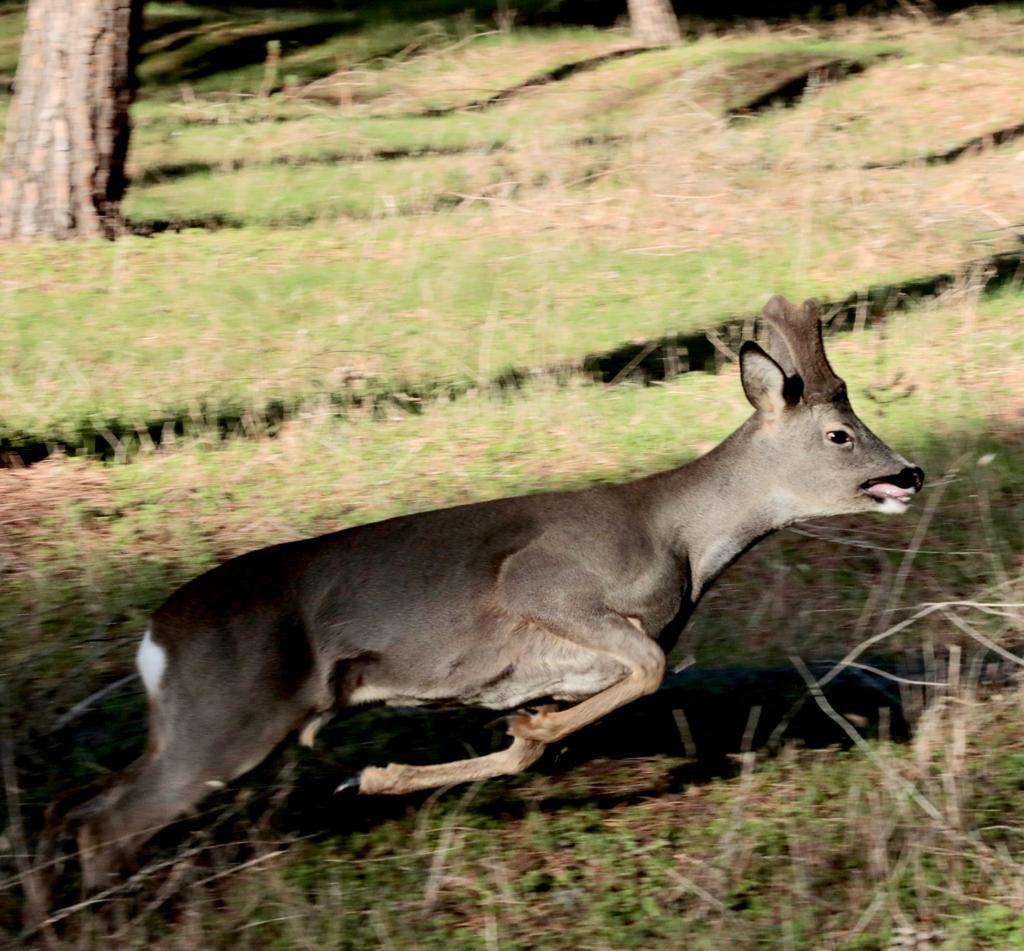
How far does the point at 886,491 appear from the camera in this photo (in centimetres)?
564

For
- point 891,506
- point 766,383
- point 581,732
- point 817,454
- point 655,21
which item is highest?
point 655,21

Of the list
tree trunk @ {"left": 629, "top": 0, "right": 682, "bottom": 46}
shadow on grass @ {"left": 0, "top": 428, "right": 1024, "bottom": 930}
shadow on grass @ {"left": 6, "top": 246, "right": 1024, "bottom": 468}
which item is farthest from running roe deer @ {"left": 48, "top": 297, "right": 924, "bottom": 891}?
tree trunk @ {"left": 629, "top": 0, "right": 682, "bottom": 46}

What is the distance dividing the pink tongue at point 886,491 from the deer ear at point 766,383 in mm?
389

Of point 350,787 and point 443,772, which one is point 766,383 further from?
point 350,787

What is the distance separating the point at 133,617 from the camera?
6.98m

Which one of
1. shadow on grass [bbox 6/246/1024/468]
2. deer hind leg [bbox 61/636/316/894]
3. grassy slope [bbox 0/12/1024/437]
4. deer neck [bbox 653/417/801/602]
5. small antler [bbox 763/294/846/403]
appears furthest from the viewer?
grassy slope [bbox 0/12/1024/437]

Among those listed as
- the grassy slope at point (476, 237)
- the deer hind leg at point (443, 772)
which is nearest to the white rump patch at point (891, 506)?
the deer hind leg at point (443, 772)

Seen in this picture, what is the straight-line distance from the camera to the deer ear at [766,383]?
18.2 ft

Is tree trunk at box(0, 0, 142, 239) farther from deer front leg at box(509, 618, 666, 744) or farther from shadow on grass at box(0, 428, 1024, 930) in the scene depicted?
deer front leg at box(509, 618, 666, 744)

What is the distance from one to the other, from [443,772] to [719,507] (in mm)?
1244

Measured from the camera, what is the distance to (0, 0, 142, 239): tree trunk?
37.9 feet

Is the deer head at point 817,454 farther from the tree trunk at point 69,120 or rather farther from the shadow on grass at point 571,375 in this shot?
the tree trunk at point 69,120

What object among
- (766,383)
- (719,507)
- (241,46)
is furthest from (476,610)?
(241,46)

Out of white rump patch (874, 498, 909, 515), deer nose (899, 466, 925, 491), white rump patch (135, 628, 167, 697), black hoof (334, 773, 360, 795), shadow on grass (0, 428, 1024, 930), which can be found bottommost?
shadow on grass (0, 428, 1024, 930)
